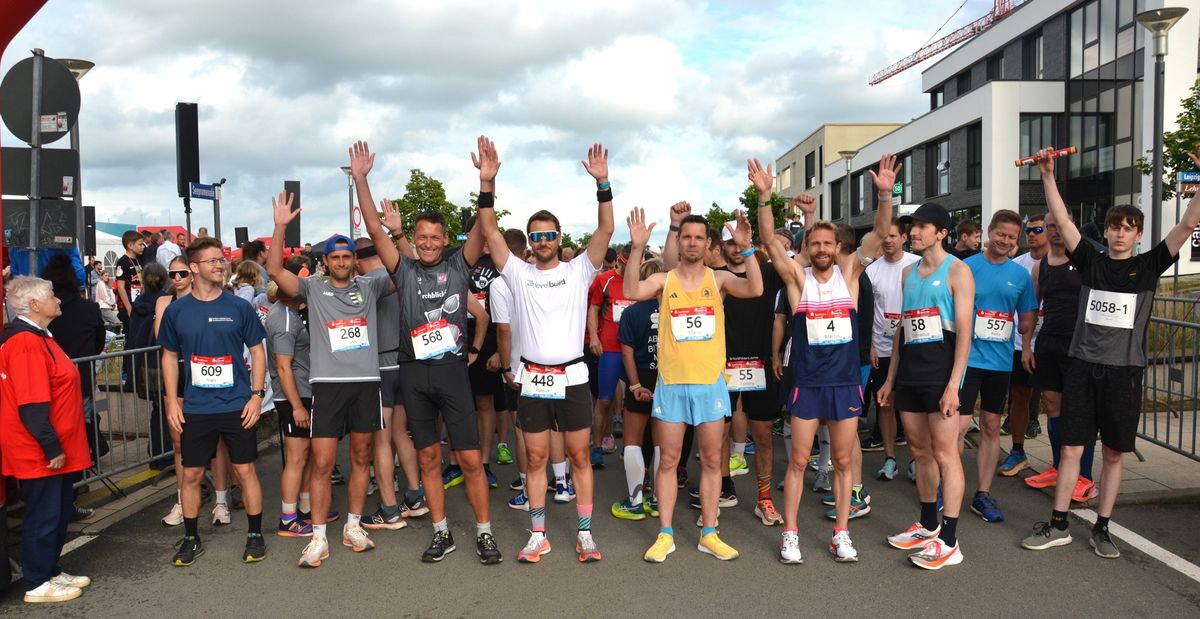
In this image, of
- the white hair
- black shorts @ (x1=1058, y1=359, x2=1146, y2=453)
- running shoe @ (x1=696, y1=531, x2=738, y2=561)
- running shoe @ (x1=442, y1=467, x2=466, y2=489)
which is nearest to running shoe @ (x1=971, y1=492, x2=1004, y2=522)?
black shorts @ (x1=1058, y1=359, x2=1146, y2=453)

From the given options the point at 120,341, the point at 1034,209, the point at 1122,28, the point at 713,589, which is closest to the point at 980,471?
the point at 713,589

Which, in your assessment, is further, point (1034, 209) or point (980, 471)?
point (1034, 209)

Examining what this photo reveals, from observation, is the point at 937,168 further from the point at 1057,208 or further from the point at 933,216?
the point at 933,216

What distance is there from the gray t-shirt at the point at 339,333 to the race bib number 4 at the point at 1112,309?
447 cm

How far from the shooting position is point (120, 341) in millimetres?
13234

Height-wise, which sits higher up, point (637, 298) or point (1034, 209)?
point (1034, 209)

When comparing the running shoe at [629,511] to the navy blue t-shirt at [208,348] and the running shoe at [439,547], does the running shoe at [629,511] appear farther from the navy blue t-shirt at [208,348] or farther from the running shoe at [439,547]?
the navy blue t-shirt at [208,348]

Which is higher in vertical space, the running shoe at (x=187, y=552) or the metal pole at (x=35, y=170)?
the metal pole at (x=35, y=170)

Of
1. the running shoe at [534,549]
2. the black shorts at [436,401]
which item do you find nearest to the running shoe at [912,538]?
the running shoe at [534,549]

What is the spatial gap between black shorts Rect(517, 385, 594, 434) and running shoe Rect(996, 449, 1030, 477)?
3.78 metres

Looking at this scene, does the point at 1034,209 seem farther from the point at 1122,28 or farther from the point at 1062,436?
the point at 1062,436

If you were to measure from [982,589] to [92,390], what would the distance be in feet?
20.3

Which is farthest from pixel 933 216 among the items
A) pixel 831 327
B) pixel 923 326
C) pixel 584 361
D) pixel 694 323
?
pixel 584 361

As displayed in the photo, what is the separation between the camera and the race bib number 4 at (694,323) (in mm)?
5133
